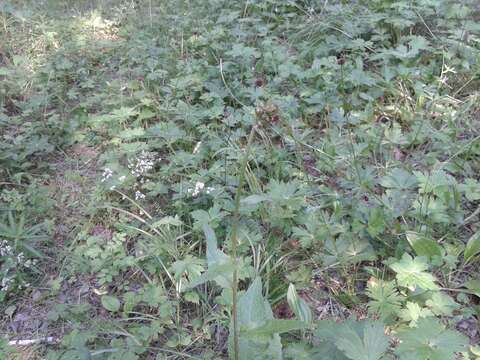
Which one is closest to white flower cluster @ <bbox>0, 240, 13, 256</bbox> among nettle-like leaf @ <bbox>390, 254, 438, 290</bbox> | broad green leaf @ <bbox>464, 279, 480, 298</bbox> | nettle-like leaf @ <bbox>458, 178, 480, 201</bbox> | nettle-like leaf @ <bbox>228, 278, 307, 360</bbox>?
nettle-like leaf @ <bbox>228, 278, 307, 360</bbox>

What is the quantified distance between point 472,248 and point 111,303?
150 cm

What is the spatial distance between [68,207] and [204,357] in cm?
126

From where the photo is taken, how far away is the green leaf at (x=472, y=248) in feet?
5.99

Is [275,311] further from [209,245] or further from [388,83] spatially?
[388,83]

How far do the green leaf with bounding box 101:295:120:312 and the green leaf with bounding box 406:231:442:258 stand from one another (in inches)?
48.7

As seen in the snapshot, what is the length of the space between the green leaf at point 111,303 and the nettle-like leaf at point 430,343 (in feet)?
3.79

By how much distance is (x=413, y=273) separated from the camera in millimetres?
1676

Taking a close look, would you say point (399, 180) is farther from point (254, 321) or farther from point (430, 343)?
point (254, 321)

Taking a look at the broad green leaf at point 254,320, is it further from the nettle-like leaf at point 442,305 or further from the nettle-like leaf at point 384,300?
the nettle-like leaf at point 442,305

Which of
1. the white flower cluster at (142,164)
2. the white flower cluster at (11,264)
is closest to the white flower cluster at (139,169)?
the white flower cluster at (142,164)

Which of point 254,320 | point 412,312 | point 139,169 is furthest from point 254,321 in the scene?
point 139,169

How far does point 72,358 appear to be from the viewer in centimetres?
167

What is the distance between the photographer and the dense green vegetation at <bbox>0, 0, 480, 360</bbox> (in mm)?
1676

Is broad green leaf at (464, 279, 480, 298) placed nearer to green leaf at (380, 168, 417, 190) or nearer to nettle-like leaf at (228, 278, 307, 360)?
green leaf at (380, 168, 417, 190)
